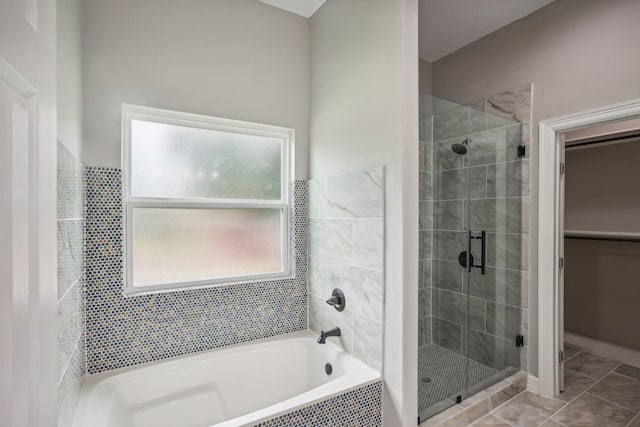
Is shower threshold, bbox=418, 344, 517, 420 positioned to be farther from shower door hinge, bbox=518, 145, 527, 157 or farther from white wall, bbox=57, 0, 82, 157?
white wall, bbox=57, 0, 82, 157

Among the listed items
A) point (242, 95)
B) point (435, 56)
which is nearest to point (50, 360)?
point (242, 95)

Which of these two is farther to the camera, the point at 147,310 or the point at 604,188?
the point at 604,188

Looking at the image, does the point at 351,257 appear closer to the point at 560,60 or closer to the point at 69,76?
the point at 69,76

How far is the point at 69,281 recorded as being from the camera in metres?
1.31

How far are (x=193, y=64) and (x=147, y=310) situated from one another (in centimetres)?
156

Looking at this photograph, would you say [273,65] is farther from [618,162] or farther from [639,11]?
[618,162]

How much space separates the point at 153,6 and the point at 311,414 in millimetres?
2469

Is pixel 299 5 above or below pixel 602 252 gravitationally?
above

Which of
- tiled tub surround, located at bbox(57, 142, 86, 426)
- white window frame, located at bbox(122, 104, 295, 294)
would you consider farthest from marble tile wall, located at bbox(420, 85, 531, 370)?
tiled tub surround, located at bbox(57, 142, 86, 426)

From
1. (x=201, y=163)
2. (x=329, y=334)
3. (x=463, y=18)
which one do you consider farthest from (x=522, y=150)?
(x=201, y=163)

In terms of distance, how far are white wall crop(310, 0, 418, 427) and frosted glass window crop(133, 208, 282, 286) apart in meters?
0.86

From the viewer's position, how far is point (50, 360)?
2.42 ft

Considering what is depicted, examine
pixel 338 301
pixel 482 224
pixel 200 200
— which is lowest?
pixel 338 301

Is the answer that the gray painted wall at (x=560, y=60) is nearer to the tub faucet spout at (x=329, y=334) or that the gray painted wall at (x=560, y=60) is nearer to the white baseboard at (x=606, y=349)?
the white baseboard at (x=606, y=349)
